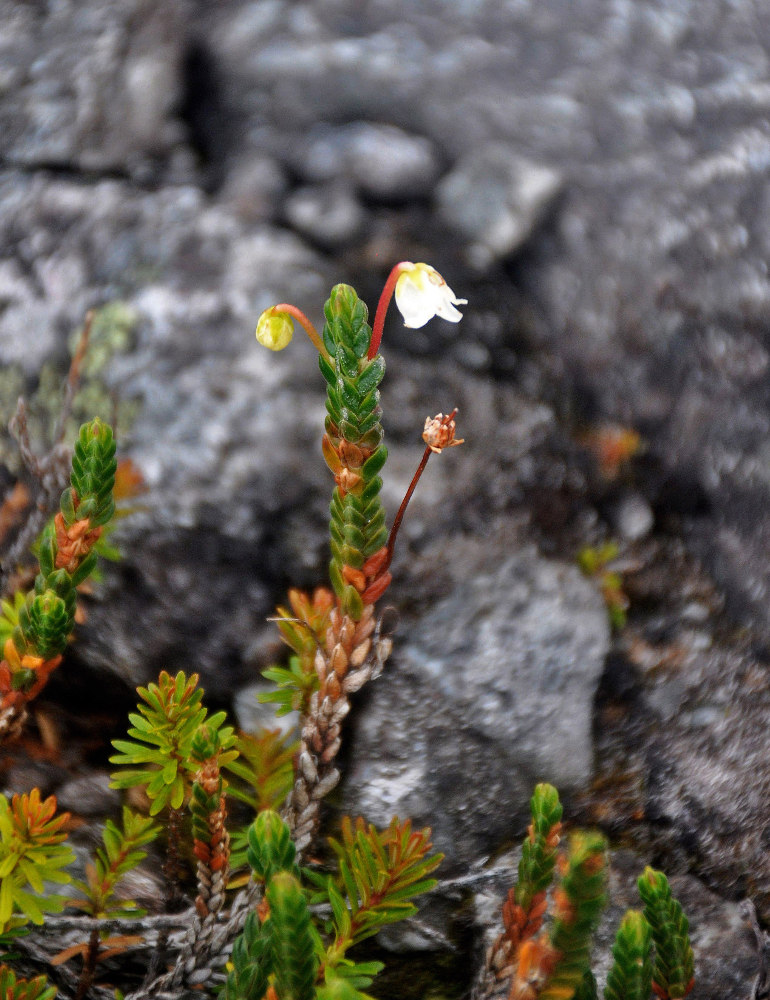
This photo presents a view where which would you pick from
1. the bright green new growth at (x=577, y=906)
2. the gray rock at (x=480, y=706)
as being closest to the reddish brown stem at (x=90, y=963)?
the gray rock at (x=480, y=706)

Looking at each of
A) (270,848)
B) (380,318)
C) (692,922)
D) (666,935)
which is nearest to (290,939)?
(270,848)

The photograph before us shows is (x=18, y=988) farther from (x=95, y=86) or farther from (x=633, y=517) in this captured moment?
(x=95, y=86)

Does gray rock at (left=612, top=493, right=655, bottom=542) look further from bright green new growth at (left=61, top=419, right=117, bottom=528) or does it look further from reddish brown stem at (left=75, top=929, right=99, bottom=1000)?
reddish brown stem at (left=75, top=929, right=99, bottom=1000)

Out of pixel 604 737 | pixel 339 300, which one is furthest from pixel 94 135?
pixel 604 737

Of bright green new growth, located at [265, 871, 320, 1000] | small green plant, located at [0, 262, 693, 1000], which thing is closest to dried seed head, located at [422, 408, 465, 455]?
small green plant, located at [0, 262, 693, 1000]

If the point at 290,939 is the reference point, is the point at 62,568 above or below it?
above

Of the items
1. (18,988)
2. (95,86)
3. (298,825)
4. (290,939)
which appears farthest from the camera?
(95,86)
